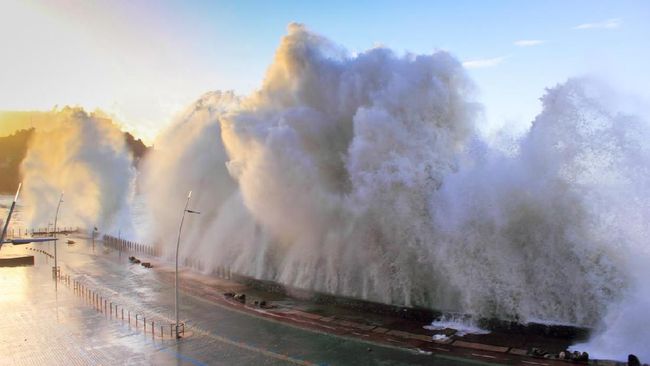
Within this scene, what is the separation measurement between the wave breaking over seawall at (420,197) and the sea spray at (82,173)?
32.3 metres

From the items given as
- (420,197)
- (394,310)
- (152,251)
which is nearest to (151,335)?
(394,310)

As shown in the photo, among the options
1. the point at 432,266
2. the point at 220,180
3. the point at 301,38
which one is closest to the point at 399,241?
the point at 432,266

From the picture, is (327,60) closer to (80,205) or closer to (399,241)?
(399,241)

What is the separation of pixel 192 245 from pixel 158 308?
13.0m

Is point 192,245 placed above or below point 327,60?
below

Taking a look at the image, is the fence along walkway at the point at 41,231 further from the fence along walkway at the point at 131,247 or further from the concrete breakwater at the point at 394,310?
the concrete breakwater at the point at 394,310

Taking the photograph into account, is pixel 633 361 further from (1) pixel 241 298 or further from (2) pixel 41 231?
(2) pixel 41 231

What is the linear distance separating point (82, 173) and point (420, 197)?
4925cm

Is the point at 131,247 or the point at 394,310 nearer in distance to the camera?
the point at 394,310

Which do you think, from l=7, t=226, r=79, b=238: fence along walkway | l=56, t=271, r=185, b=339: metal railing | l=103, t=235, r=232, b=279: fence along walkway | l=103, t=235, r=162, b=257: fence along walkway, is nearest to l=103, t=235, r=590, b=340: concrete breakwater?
l=103, t=235, r=232, b=279: fence along walkway

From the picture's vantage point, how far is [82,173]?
61.7m

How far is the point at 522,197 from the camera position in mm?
22250

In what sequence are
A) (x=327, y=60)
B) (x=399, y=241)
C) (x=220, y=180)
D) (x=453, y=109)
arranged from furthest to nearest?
(x=220, y=180) → (x=327, y=60) → (x=453, y=109) → (x=399, y=241)

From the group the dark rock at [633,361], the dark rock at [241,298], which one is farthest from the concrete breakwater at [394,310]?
the dark rock at [633,361]
